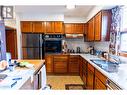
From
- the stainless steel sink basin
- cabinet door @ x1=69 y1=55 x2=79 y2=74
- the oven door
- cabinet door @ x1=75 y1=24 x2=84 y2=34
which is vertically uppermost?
cabinet door @ x1=75 y1=24 x2=84 y2=34

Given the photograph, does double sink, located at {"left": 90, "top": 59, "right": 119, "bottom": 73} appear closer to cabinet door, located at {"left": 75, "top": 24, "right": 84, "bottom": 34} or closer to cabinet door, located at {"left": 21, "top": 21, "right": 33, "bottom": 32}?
cabinet door, located at {"left": 75, "top": 24, "right": 84, "bottom": 34}

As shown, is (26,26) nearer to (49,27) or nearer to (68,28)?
(49,27)

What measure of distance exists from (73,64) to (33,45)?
1594 mm

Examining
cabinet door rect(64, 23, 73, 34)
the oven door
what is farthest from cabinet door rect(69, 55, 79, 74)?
cabinet door rect(64, 23, 73, 34)

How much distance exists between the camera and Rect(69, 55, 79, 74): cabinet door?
5070 millimetres

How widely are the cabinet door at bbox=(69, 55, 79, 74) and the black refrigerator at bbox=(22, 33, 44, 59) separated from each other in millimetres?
1048

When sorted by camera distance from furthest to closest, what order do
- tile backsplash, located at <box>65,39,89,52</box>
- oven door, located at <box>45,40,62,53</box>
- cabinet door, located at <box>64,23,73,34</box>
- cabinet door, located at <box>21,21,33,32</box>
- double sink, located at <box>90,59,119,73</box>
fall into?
tile backsplash, located at <box>65,39,89,52</box> < cabinet door, located at <box>64,23,73,34</box> < oven door, located at <box>45,40,62,53</box> < cabinet door, located at <box>21,21,33,32</box> < double sink, located at <box>90,59,119,73</box>

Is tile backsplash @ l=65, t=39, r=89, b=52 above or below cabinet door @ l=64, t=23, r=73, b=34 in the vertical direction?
below

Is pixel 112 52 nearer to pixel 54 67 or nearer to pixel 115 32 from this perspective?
pixel 115 32

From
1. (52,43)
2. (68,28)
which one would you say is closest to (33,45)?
(52,43)

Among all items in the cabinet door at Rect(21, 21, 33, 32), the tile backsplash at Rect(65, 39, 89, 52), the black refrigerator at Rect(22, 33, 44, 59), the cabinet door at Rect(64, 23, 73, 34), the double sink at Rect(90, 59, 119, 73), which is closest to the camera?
the double sink at Rect(90, 59, 119, 73)

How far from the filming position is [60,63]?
201 inches

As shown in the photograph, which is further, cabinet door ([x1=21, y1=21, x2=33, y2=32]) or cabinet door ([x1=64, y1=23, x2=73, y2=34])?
cabinet door ([x1=64, y1=23, x2=73, y2=34])
